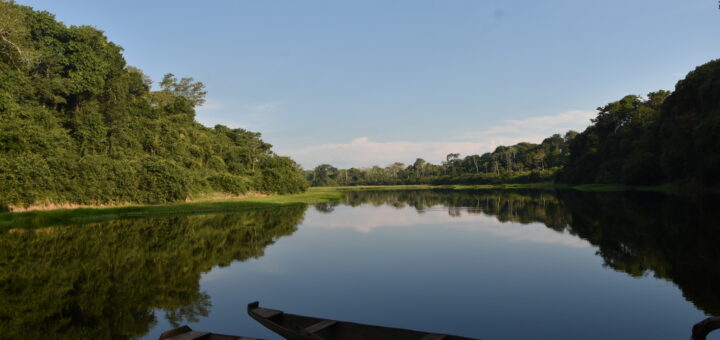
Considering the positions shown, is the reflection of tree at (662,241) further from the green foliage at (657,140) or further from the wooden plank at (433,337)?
the green foliage at (657,140)

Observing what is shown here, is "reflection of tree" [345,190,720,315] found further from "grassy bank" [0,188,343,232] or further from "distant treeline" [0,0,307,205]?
"distant treeline" [0,0,307,205]

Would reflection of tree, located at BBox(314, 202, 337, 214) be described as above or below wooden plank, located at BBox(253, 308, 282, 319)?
below

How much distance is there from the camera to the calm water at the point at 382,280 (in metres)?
10.1

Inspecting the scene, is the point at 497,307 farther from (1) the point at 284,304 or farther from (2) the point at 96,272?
(2) the point at 96,272

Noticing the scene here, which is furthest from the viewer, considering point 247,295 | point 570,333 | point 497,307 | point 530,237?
point 530,237

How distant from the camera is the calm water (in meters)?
10.1

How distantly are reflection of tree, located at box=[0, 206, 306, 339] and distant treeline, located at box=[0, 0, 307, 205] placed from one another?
1176 cm

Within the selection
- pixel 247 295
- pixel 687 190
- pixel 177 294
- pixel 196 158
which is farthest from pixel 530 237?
pixel 196 158

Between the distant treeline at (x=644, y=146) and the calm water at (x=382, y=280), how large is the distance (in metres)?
30.3

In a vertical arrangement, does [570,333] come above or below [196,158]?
below

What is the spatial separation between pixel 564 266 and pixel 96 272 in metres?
18.4

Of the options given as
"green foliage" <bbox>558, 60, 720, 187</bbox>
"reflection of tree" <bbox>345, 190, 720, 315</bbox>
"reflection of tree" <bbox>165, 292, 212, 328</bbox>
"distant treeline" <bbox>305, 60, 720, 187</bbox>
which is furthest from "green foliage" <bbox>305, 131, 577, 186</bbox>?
"reflection of tree" <bbox>165, 292, 212, 328</bbox>

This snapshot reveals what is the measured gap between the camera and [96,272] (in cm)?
1612

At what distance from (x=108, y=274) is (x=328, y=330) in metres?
12.4
